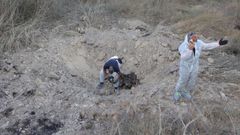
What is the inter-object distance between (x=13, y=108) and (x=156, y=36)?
3243mm

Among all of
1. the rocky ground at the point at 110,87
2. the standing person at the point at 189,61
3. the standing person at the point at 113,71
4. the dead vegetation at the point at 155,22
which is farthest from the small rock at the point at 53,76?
the standing person at the point at 189,61

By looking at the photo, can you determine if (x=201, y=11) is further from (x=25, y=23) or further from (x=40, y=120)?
(x=40, y=120)

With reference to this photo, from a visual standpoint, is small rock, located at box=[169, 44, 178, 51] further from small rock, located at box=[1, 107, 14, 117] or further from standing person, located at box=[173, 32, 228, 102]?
small rock, located at box=[1, 107, 14, 117]

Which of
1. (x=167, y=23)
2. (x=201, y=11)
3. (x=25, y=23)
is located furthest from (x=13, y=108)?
(x=201, y=11)

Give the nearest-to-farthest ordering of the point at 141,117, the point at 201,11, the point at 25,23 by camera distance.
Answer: the point at 141,117, the point at 25,23, the point at 201,11

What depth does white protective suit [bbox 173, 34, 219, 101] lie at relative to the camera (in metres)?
6.36

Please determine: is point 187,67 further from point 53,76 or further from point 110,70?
point 53,76

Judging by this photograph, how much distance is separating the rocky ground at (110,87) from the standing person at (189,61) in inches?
6.6

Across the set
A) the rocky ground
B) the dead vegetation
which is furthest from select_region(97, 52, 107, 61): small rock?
the dead vegetation

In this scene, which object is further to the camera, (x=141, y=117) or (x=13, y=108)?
(x=13, y=108)

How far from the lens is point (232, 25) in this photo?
962 cm

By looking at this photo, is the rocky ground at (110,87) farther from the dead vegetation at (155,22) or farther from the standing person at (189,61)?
the standing person at (189,61)

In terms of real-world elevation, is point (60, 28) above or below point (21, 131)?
above

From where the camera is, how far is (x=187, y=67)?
6520 millimetres
